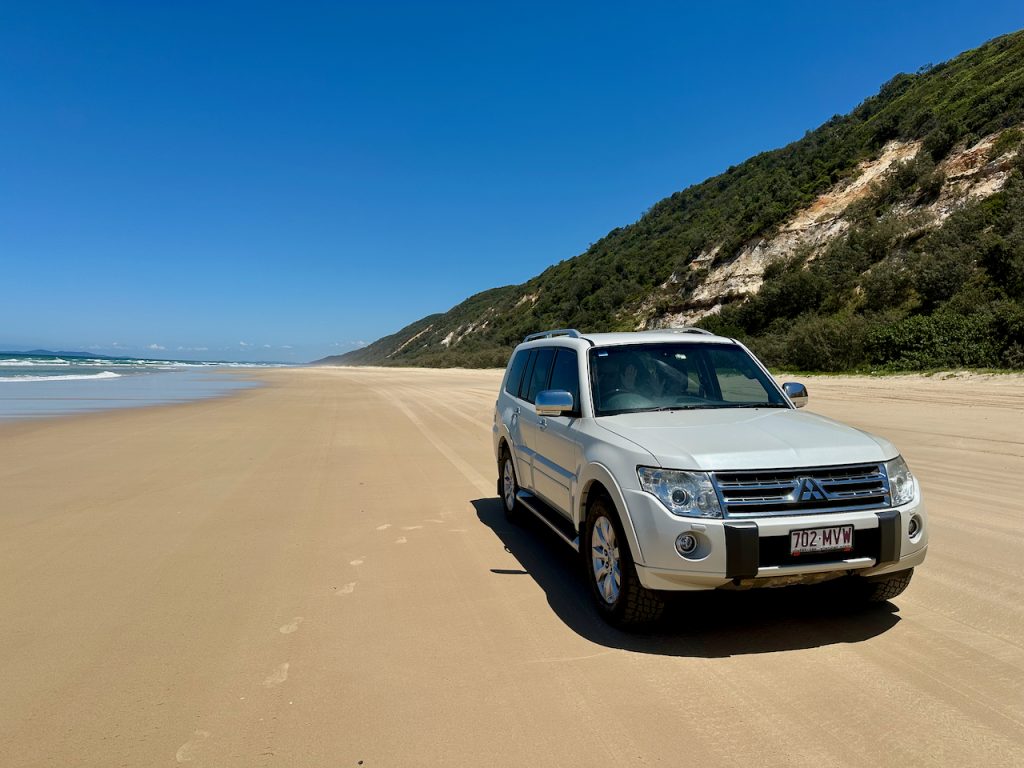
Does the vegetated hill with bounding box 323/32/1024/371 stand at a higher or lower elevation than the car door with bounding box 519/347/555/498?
higher

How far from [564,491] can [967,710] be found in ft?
8.68

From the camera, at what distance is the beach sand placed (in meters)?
2.84

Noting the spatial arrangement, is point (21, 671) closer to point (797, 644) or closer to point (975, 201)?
point (797, 644)

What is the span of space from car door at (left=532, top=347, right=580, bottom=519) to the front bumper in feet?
3.56

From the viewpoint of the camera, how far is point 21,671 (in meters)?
3.54

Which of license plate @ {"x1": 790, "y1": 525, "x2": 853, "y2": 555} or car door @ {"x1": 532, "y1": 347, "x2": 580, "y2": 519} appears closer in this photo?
license plate @ {"x1": 790, "y1": 525, "x2": 853, "y2": 555}

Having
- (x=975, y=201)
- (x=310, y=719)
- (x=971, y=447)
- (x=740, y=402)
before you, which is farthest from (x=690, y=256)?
(x=310, y=719)

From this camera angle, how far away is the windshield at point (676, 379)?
16.4 feet

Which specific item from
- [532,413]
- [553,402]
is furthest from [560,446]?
[532,413]

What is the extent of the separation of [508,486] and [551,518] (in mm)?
1547

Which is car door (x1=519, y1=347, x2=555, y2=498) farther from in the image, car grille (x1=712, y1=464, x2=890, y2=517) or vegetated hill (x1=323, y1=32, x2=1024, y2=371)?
vegetated hill (x1=323, y1=32, x2=1024, y2=371)

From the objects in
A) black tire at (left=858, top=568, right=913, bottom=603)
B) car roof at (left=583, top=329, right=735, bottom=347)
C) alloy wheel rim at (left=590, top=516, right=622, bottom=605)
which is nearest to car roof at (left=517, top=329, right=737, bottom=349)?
car roof at (left=583, top=329, right=735, bottom=347)

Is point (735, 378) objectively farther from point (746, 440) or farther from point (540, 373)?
point (540, 373)

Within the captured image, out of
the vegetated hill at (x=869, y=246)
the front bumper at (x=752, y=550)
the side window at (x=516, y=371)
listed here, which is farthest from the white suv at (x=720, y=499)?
the vegetated hill at (x=869, y=246)
